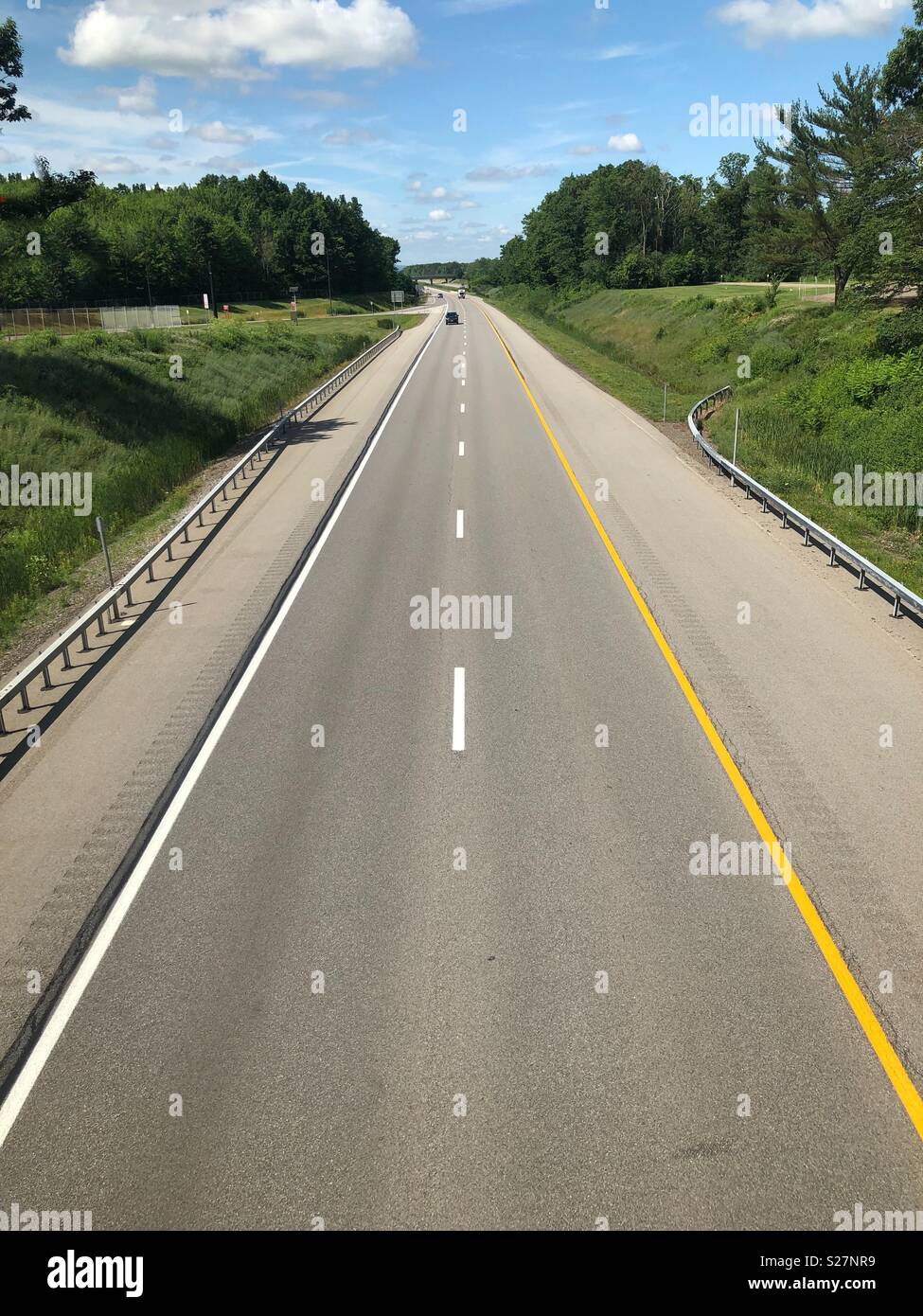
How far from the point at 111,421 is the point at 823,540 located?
2205 cm

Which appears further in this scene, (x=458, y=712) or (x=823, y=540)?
(x=823, y=540)

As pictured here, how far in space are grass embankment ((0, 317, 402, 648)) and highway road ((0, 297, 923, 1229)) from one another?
7.78 metres

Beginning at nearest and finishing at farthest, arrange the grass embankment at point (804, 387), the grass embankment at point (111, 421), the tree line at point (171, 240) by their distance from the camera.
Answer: the grass embankment at point (111, 421)
the grass embankment at point (804, 387)
the tree line at point (171, 240)

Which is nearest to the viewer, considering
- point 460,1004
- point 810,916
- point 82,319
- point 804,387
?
point 460,1004

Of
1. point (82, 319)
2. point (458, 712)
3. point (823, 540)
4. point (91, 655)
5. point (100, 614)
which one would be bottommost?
point (458, 712)

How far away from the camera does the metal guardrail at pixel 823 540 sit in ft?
43.3

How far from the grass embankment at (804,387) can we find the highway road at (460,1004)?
355 inches

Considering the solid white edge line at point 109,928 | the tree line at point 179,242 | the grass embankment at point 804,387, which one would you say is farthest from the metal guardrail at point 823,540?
the tree line at point 179,242

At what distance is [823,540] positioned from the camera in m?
16.2

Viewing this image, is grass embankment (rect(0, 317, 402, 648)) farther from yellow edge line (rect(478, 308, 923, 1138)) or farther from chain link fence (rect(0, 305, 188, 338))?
chain link fence (rect(0, 305, 188, 338))

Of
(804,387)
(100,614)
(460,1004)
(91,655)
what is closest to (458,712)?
(460,1004)

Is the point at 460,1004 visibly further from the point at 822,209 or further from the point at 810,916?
the point at 822,209

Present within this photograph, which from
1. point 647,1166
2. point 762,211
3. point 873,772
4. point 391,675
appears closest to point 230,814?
point 391,675

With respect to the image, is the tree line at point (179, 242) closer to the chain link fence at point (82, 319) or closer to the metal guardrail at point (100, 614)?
the chain link fence at point (82, 319)
